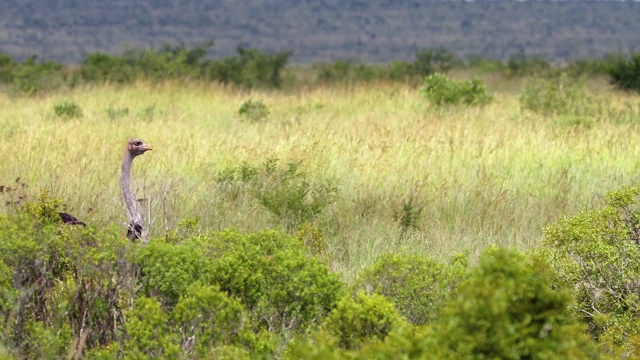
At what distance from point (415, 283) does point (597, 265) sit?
3.50ft

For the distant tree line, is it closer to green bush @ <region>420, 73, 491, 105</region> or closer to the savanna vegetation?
green bush @ <region>420, 73, 491, 105</region>

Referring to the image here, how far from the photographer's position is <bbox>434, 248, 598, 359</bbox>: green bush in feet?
12.3

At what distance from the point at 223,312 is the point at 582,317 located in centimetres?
203

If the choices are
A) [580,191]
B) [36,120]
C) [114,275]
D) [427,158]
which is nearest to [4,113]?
[36,120]

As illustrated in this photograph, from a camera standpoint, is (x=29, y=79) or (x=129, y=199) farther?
(x=29, y=79)

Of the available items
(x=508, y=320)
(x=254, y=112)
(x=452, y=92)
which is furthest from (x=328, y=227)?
(x=452, y=92)

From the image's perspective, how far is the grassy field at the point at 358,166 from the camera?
295 inches

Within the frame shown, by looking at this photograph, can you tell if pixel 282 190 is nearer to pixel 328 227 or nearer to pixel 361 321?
pixel 328 227

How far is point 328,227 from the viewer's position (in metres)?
7.59

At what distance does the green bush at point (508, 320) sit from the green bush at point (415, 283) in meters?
0.76

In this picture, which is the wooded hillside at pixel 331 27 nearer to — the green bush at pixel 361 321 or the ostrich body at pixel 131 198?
the ostrich body at pixel 131 198

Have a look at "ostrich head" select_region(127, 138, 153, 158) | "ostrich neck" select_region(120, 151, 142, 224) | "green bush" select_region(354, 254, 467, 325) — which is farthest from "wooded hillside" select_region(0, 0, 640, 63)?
"green bush" select_region(354, 254, 467, 325)

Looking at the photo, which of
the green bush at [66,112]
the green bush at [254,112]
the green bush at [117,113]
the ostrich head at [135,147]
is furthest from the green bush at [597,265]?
the green bush at [66,112]

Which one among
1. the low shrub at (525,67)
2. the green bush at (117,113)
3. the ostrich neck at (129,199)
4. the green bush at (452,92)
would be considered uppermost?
the ostrich neck at (129,199)
